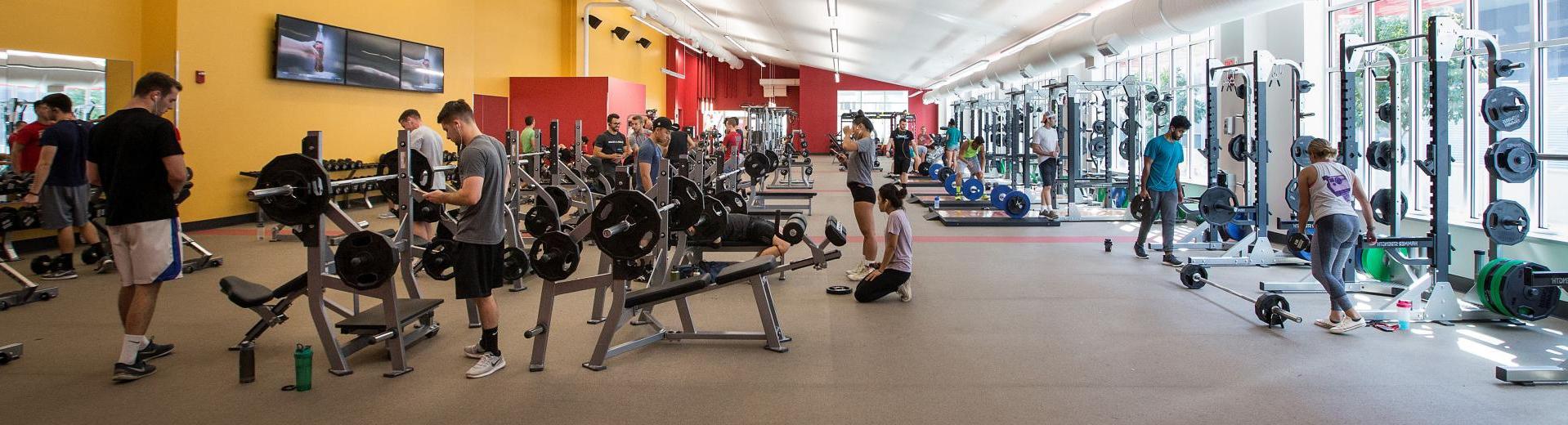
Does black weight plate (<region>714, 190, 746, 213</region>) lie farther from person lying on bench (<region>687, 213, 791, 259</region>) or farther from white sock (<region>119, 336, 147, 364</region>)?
white sock (<region>119, 336, 147, 364</region>)

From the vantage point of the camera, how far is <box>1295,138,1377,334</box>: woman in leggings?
13.8 feet

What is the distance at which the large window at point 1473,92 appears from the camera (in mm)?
5316

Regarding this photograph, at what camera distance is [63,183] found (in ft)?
17.8

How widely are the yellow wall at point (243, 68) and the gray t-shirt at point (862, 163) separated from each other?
19.1ft

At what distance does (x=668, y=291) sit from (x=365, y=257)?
109cm

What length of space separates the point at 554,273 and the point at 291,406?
38.0 inches

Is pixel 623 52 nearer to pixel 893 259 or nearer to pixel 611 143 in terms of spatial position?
pixel 611 143

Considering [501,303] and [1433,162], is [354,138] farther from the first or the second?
[1433,162]

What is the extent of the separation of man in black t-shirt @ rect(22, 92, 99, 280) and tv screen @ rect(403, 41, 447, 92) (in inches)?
210

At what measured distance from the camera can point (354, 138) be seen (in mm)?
10352

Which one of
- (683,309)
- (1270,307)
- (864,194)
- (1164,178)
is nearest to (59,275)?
(683,309)

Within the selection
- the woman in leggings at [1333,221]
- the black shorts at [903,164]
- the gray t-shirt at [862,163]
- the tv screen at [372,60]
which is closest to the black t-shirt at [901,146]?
the black shorts at [903,164]

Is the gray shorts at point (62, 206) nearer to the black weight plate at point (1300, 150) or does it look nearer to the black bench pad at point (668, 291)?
the black bench pad at point (668, 291)

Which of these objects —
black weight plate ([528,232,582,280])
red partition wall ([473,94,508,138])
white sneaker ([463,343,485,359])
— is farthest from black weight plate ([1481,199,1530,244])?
red partition wall ([473,94,508,138])
